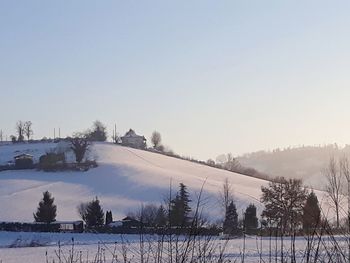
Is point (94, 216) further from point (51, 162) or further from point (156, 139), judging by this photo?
point (156, 139)

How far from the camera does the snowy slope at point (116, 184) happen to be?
90250 millimetres

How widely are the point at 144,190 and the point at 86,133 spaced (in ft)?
201

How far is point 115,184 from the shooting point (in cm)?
10850

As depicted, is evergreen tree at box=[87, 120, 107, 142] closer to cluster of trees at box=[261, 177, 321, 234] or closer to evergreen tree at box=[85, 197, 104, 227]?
evergreen tree at box=[85, 197, 104, 227]

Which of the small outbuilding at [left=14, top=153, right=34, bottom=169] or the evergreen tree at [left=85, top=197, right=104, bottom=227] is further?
the small outbuilding at [left=14, top=153, right=34, bottom=169]

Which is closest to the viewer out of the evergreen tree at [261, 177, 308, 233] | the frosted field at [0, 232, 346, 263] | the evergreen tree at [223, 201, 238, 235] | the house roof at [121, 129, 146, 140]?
the evergreen tree at [261, 177, 308, 233]

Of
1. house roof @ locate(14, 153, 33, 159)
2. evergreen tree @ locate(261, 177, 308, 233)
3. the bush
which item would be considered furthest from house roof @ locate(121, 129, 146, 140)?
evergreen tree @ locate(261, 177, 308, 233)

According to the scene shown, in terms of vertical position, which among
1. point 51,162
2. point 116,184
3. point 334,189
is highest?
point 51,162

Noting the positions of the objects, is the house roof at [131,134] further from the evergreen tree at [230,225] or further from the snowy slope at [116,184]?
the evergreen tree at [230,225]

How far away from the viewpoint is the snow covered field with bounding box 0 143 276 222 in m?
90.4

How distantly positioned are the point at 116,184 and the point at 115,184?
0.21 meters

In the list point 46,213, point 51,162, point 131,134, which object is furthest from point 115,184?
point 131,134

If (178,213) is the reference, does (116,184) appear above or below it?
above

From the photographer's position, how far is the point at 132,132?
172875 mm
